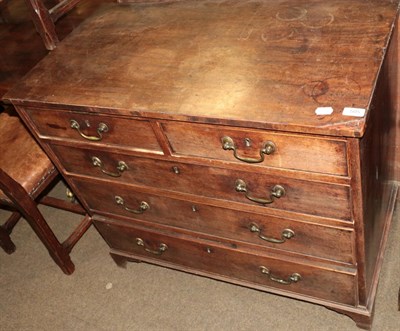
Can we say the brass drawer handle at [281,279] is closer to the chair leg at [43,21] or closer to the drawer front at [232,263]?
the drawer front at [232,263]

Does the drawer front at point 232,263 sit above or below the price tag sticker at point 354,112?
below

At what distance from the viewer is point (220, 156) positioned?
127 centimetres

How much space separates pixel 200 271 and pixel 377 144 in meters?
0.91

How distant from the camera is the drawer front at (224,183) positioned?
1234mm

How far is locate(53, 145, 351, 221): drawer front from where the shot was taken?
1.23 m

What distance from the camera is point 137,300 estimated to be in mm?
2031

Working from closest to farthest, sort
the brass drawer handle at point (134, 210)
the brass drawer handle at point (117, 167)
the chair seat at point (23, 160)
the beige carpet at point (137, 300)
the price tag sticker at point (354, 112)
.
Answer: the price tag sticker at point (354, 112) → the brass drawer handle at point (117, 167) → the brass drawer handle at point (134, 210) → the beige carpet at point (137, 300) → the chair seat at point (23, 160)

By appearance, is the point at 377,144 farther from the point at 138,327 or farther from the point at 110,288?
the point at 110,288

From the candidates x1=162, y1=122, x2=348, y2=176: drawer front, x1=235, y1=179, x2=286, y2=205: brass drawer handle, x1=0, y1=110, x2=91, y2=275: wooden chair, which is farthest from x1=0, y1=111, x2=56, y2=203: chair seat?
x1=235, y1=179, x2=286, y2=205: brass drawer handle

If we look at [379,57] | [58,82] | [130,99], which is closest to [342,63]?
[379,57]

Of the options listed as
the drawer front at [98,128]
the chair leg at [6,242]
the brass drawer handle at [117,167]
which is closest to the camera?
the drawer front at [98,128]

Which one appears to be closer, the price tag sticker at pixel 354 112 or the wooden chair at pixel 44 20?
the price tag sticker at pixel 354 112

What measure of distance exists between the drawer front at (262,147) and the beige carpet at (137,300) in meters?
0.87

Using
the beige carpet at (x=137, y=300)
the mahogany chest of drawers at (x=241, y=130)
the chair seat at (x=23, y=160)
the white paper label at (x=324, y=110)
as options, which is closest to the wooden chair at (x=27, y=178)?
the chair seat at (x=23, y=160)
